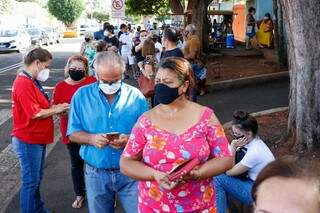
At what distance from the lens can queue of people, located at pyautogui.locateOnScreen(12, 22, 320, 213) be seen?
2857 millimetres

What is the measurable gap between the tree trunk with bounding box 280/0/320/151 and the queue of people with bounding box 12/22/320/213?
217cm

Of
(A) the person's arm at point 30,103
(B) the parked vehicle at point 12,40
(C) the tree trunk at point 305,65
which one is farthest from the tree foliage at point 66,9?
(A) the person's arm at point 30,103

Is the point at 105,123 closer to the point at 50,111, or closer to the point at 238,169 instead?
the point at 50,111

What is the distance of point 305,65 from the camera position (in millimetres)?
6102

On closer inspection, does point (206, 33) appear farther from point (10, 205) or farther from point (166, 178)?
point (166, 178)

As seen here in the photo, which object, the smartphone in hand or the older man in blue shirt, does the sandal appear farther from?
the smartphone in hand

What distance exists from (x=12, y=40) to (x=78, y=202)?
25473 mm

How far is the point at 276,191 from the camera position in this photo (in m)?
1.38

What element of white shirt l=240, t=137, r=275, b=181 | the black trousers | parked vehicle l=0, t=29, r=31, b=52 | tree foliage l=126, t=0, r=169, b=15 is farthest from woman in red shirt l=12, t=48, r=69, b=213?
tree foliage l=126, t=0, r=169, b=15

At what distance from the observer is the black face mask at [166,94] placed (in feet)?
9.84

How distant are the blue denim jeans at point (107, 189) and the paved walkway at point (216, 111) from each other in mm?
1641

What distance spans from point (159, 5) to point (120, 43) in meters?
16.8

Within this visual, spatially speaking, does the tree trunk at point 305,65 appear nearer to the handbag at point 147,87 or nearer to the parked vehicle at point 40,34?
the handbag at point 147,87

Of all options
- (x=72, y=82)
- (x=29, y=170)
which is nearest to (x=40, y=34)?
(x=72, y=82)
